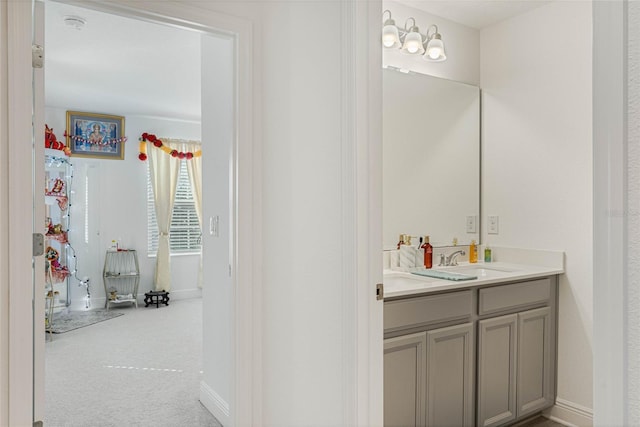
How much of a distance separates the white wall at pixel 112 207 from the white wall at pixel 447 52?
414 centimetres

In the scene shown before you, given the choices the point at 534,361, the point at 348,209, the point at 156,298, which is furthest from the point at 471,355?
the point at 156,298

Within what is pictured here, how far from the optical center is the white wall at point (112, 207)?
5895mm

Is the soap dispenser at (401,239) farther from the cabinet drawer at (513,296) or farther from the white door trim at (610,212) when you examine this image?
the white door trim at (610,212)

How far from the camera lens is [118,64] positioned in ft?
13.2

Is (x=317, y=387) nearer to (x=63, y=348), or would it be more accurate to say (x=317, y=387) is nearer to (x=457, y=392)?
(x=457, y=392)

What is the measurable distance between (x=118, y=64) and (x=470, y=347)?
3792 millimetres

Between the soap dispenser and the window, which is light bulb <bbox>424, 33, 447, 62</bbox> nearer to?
the soap dispenser

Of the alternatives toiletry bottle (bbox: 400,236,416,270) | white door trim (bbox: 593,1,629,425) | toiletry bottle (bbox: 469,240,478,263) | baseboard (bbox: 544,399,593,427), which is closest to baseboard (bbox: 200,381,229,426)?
toiletry bottle (bbox: 400,236,416,270)

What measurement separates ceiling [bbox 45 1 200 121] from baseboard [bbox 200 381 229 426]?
241 centimetres

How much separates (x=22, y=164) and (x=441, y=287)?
6.19ft

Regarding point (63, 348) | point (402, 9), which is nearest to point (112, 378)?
point (63, 348)

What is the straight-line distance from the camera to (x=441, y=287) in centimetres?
214

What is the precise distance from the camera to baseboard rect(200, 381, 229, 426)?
253cm

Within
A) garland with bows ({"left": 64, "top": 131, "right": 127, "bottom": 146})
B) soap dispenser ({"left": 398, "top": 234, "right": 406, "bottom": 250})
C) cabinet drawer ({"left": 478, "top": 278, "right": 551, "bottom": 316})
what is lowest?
cabinet drawer ({"left": 478, "top": 278, "right": 551, "bottom": 316})
